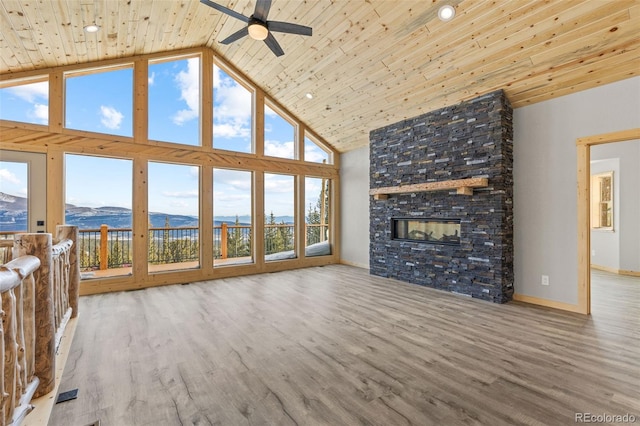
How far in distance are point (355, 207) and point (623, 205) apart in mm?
5605

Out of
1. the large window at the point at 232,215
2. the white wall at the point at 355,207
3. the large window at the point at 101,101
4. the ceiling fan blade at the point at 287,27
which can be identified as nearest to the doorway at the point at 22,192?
the large window at the point at 101,101

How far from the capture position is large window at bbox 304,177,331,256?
748 centimetres

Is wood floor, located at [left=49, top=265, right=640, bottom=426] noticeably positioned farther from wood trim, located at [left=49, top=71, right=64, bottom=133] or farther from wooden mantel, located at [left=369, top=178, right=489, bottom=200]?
wood trim, located at [left=49, top=71, right=64, bottom=133]

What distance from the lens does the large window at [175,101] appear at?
5.46 m

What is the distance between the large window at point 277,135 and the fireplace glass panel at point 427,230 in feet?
9.46

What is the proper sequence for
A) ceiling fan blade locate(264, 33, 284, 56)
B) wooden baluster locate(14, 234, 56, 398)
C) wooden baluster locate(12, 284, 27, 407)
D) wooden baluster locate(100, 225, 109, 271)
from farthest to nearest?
wooden baluster locate(100, 225, 109, 271) → ceiling fan blade locate(264, 33, 284, 56) → wooden baluster locate(14, 234, 56, 398) → wooden baluster locate(12, 284, 27, 407)

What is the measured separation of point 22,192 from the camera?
4.39m

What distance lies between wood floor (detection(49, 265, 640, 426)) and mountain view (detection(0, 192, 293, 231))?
1.56 meters

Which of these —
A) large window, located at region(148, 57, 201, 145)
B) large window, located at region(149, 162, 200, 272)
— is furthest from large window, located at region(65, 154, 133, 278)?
large window, located at region(148, 57, 201, 145)

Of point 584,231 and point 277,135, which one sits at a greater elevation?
point 277,135

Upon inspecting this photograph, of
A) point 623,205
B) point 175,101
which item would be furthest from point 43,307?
point 623,205

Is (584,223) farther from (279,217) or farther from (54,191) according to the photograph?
(54,191)

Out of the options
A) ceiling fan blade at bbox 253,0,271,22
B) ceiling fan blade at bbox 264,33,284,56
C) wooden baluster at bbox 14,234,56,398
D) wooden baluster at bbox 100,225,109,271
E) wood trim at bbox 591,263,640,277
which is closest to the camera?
wooden baluster at bbox 14,234,56,398

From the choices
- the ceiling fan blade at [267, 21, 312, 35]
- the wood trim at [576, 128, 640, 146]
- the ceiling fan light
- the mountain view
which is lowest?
the mountain view
